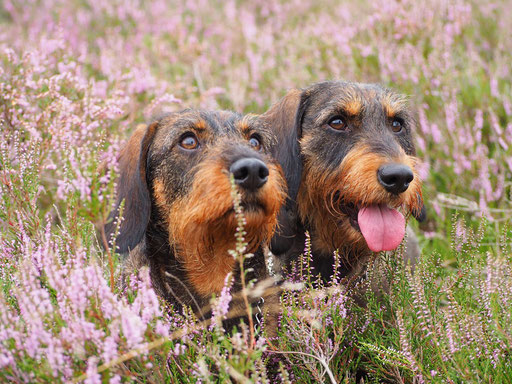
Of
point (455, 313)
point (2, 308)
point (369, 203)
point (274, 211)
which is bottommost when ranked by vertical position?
point (455, 313)

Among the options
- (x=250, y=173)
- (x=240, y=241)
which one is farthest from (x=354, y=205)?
(x=240, y=241)

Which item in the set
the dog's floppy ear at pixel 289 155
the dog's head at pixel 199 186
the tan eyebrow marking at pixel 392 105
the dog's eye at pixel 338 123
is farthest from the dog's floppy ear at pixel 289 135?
the tan eyebrow marking at pixel 392 105

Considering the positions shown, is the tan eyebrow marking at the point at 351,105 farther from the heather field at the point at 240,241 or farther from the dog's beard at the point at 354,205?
the heather field at the point at 240,241

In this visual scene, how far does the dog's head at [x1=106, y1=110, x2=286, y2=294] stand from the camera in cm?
234

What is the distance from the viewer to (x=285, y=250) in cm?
315

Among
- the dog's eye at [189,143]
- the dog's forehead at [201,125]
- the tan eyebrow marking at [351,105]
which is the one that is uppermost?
the dog's forehead at [201,125]

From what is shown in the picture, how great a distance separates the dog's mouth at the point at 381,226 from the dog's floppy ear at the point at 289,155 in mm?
448

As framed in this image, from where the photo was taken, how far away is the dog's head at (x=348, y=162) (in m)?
2.77

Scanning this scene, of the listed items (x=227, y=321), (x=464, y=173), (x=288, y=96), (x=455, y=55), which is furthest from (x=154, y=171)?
(x=455, y=55)

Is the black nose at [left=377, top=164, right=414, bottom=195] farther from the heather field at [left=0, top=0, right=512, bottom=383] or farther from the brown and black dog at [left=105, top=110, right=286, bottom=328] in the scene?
the brown and black dog at [left=105, top=110, right=286, bottom=328]

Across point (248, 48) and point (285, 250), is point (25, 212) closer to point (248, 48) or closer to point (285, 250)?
point (285, 250)

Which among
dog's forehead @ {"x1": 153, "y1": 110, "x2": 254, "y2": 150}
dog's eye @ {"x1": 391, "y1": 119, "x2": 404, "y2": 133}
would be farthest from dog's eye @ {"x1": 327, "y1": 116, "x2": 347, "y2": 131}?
dog's forehead @ {"x1": 153, "y1": 110, "x2": 254, "y2": 150}

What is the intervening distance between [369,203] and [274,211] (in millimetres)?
677

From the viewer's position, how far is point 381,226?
285 centimetres
